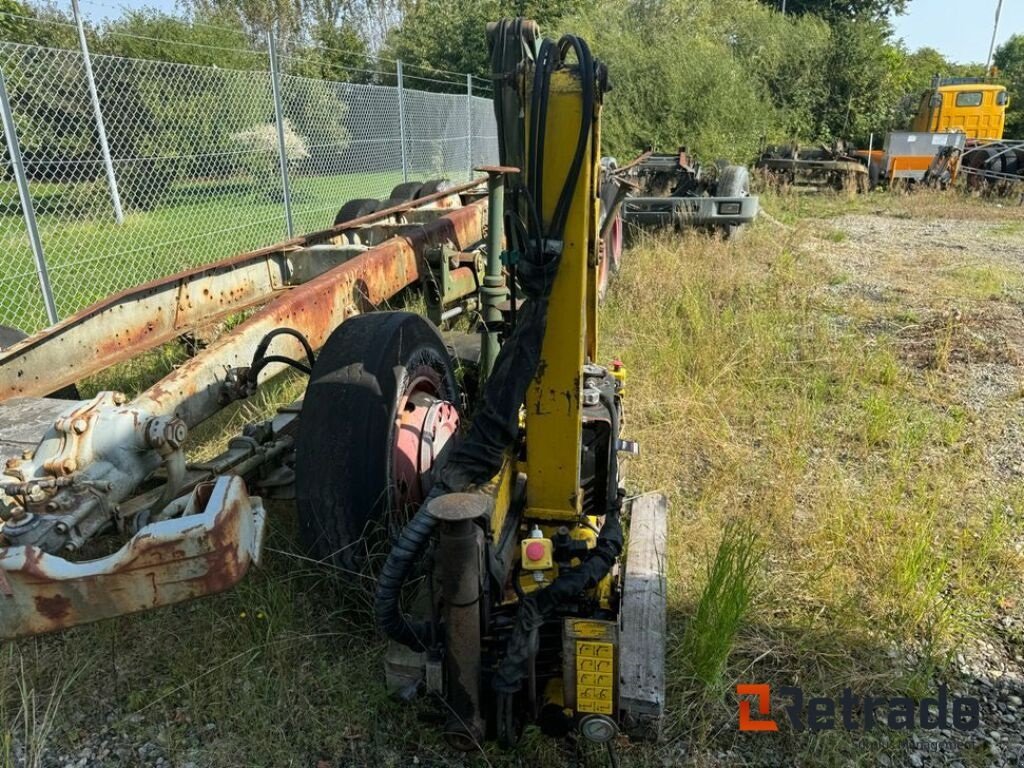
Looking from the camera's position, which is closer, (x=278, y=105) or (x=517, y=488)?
(x=517, y=488)

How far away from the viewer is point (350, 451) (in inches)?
93.0

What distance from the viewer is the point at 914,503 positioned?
348 cm

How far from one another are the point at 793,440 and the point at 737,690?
6.50ft

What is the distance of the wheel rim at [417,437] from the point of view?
2.58 metres

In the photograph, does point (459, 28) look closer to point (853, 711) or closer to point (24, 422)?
point (24, 422)

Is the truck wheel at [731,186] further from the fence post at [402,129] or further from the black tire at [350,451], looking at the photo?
the black tire at [350,451]

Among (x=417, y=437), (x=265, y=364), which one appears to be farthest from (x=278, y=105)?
(x=417, y=437)

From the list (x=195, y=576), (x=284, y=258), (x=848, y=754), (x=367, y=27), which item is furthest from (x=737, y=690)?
(x=367, y=27)

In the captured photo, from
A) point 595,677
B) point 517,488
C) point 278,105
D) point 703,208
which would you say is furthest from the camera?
point 703,208

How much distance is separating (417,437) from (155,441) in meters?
0.93

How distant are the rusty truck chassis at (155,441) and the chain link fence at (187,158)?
4.73 metres

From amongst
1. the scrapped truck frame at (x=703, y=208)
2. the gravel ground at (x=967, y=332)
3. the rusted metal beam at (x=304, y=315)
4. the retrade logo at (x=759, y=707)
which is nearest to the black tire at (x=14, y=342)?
the rusted metal beam at (x=304, y=315)

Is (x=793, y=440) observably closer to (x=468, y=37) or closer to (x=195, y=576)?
(x=195, y=576)

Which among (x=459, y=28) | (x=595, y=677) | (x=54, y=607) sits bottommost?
(x=595, y=677)
